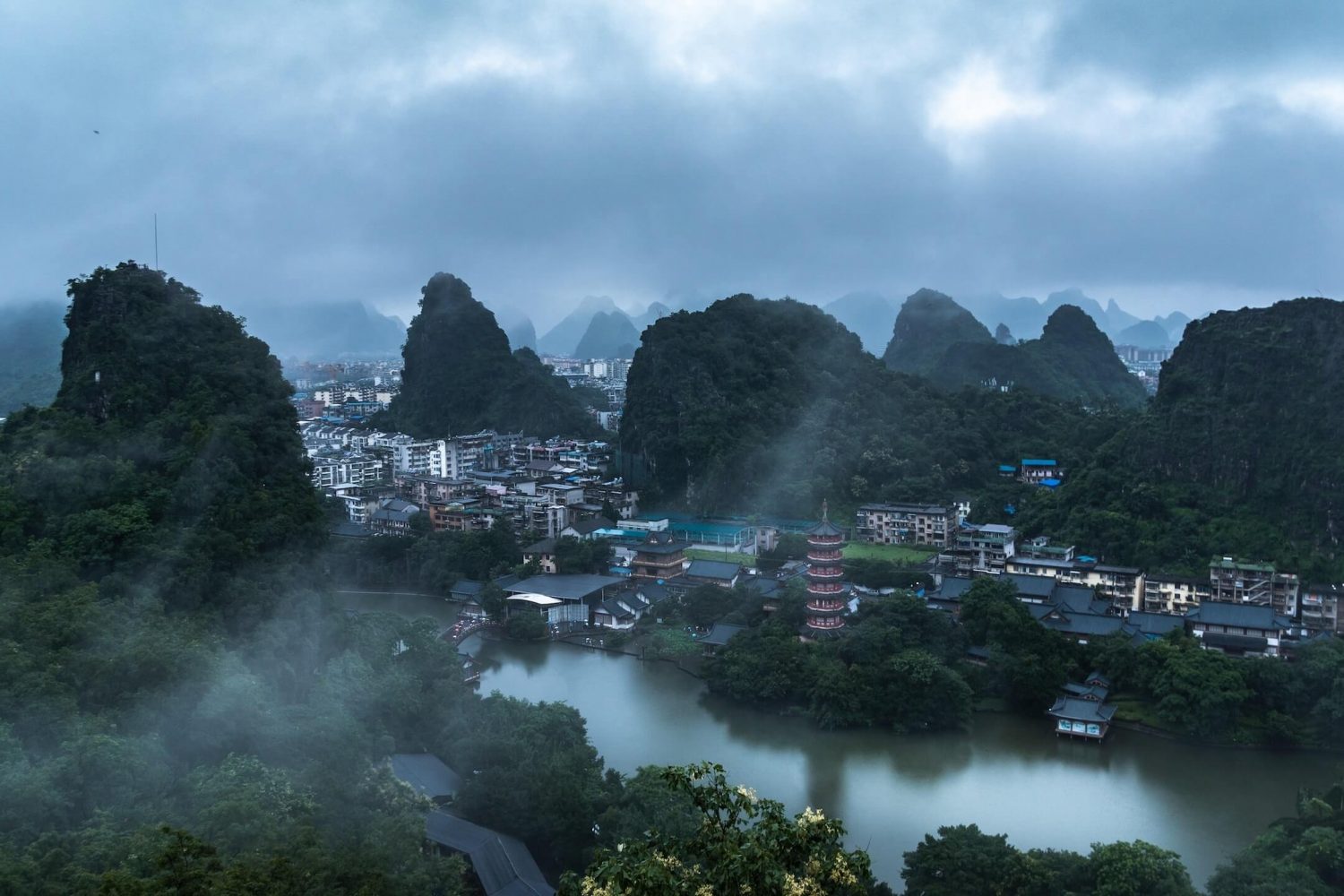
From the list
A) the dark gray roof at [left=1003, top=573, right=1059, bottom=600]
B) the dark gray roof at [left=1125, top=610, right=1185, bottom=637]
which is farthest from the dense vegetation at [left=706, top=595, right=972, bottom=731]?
the dark gray roof at [left=1125, top=610, right=1185, bottom=637]

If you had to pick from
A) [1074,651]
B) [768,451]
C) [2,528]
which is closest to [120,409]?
[2,528]

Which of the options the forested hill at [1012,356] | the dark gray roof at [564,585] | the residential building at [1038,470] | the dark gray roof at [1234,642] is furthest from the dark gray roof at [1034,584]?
the forested hill at [1012,356]

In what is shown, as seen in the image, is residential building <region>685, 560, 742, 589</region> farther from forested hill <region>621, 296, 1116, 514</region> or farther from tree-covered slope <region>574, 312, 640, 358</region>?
tree-covered slope <region>574, 312, 640, 358</region>

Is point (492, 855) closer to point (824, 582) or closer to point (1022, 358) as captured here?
point (824, 582)

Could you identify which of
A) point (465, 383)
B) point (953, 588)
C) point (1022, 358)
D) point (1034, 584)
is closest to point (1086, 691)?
point (1034, 584)

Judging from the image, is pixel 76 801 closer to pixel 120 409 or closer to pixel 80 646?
pixel 80 646

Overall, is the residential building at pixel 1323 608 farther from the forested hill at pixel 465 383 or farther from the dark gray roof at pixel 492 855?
the forested hill at pixel 465 383
